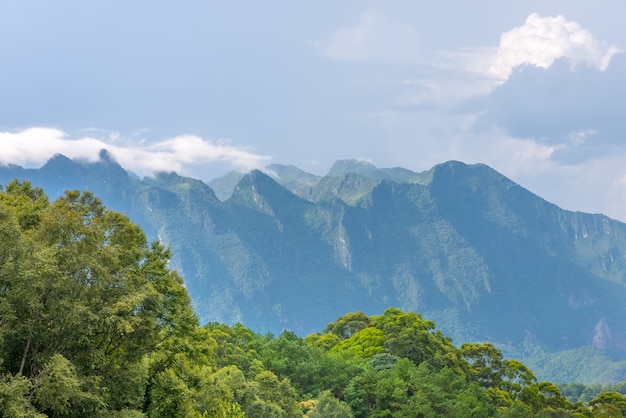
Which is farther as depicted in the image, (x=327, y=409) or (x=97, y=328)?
(x=327, y=409)

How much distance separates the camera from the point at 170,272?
113 feet

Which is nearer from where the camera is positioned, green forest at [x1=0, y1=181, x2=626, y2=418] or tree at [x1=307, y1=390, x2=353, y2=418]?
green forest at [x1=0, y1=181, x2=626, y2=418]

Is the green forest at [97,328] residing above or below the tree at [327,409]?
below

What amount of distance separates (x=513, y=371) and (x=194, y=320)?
59.1 m

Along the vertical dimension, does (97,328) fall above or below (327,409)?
below

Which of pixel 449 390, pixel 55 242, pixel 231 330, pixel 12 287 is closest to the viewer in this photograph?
pixel 12 287

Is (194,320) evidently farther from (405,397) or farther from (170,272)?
(405,397)

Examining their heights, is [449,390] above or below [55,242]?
above

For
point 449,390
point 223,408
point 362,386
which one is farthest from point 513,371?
point 223,408

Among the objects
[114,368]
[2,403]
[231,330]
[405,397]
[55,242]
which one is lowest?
[2,403]

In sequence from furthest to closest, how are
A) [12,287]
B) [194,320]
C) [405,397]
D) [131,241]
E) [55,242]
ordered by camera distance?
[405,397], [194,320], [131,241], [55,242], [12,287]

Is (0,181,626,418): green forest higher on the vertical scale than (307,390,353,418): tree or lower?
lower

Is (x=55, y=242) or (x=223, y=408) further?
(x=223, y=408)

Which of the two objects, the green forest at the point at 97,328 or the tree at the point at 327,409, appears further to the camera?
the tree at the point at 327,409
